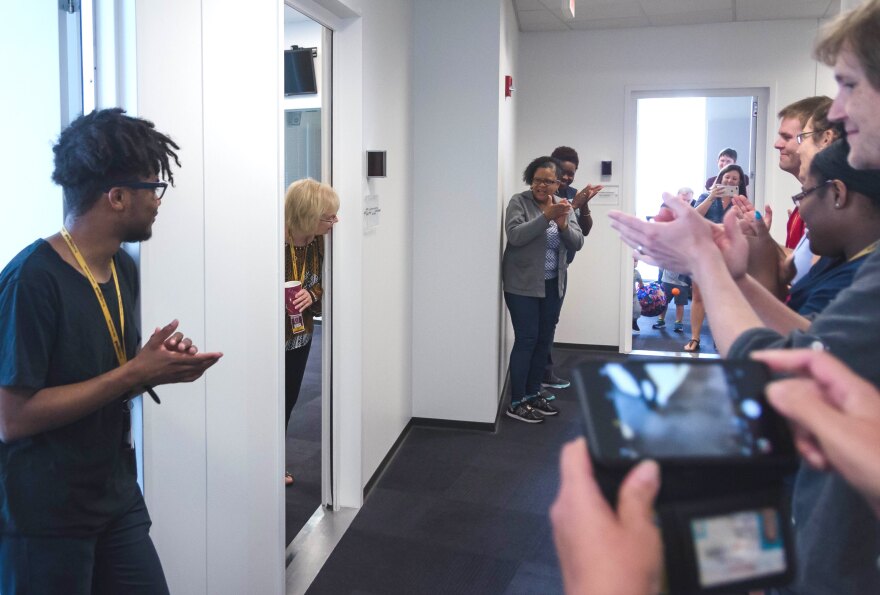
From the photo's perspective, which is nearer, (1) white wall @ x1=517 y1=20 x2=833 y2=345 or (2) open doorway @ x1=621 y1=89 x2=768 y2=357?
(1) white wall @ x1=517 y1=20 x2=833 y2=345

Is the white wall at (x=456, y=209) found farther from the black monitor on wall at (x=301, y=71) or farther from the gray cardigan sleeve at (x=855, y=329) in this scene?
the gray cardigan sleeve at (x=855, y=329)

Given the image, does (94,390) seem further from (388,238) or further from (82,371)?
(388,238)

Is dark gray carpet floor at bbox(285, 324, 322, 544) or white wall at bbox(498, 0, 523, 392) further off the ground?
white wall at bbox(498, 0, 523, 392)

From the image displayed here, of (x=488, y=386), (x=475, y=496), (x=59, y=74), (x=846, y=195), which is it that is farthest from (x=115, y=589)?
(x=488, y=386)

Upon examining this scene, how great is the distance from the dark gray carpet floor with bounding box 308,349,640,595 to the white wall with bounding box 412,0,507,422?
13.3 inches

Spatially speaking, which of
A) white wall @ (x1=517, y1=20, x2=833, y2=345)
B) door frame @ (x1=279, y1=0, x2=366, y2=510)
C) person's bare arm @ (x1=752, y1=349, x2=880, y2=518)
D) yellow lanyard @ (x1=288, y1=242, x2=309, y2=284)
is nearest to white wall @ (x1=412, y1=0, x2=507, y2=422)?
door frame @ (x1=279, y1=0, x2=366, y2=510)

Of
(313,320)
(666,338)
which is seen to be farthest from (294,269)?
(666,338)

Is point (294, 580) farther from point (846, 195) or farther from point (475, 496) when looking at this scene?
point (846, 195)

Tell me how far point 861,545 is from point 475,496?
261 cm

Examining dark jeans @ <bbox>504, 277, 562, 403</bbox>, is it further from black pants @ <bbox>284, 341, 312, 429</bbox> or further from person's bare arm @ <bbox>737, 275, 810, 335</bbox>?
person's bare arm @ <bbox>737, 275, 810, 335</bbox>

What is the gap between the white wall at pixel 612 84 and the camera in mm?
5973

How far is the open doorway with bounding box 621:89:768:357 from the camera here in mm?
6270

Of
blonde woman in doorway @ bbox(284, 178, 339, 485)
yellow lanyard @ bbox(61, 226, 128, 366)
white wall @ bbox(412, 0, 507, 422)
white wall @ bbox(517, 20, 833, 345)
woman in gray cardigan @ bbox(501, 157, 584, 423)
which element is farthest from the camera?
white wall @ bbox(517, 20, 833, 345)

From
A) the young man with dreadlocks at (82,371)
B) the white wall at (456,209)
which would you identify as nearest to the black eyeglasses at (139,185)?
the young man with dreadlocks at (82,371)
